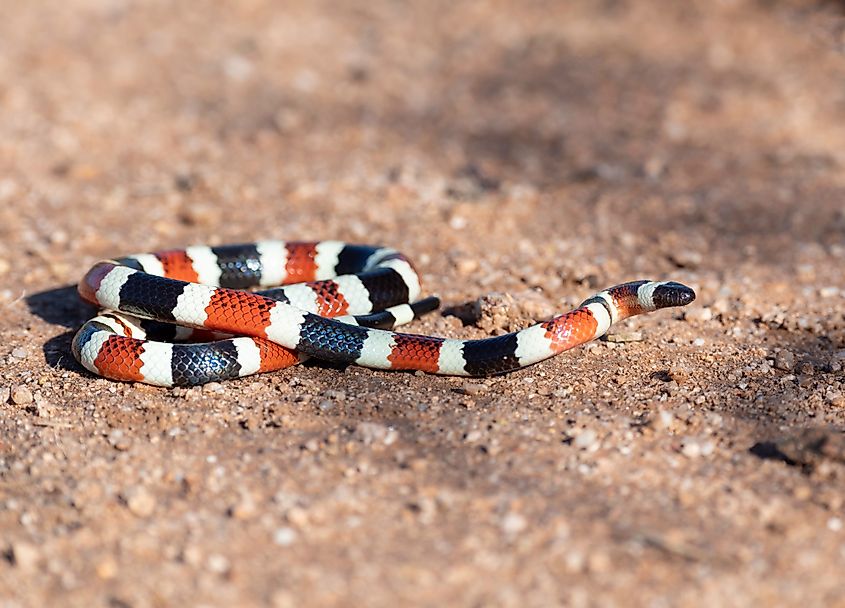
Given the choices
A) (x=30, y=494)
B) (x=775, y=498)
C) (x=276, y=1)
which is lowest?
(x=30, y=494)

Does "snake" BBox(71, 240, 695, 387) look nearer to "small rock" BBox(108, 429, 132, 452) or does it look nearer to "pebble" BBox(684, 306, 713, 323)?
"small rock" BBox(108, 429, 132, 452)

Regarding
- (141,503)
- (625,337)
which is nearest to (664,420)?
(625,337)

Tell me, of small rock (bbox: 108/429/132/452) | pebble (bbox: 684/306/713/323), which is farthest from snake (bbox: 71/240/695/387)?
pebble (bbox: 684/306/713/323)

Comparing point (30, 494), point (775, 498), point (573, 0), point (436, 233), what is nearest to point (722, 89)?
point (573, 0)

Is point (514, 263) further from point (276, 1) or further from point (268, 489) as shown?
point (276, 1)

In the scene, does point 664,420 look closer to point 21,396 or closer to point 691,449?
point 691,449
